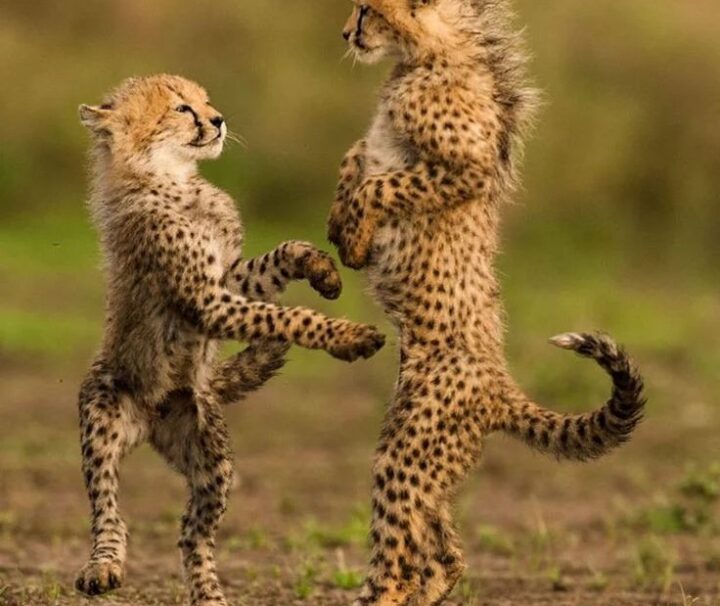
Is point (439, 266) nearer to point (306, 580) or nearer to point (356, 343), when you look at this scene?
point (356, 343)

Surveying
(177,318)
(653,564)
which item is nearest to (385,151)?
(177,318)

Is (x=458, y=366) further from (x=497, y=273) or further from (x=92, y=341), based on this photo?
(x=92, y=341)

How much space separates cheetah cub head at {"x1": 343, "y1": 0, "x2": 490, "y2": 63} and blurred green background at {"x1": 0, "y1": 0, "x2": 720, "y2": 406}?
28.1ft

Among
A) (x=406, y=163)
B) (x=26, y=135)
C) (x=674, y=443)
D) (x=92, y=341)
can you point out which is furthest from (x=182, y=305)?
(x=26, y=135)

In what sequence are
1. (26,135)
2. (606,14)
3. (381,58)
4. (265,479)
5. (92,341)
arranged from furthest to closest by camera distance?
(606,14)
(26,135)
(92,341)
(265,479)
(381,58)

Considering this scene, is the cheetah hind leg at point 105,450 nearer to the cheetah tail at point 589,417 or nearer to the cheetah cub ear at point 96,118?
the cheetah cub ear at point 96,118

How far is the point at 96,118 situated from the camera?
21.0 ft

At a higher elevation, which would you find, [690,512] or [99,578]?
[690,512]

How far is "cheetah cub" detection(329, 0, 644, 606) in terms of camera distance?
5.85 m

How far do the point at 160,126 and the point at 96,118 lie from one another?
0.75 feet

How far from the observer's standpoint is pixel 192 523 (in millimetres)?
6195

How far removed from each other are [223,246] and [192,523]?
87 centimetres

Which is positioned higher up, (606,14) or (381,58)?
(606,14)

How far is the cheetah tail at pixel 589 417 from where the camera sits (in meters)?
5.58
